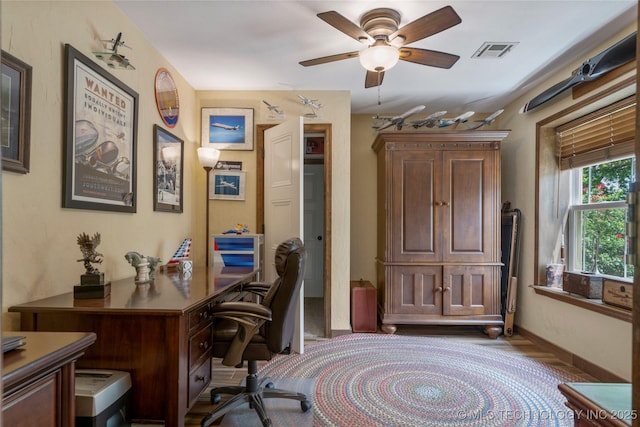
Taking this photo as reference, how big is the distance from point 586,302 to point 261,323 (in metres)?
2.58

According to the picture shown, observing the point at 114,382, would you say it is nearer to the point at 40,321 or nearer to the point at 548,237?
the point at 40,321

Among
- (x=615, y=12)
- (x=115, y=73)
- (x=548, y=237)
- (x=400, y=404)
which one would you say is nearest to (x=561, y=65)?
(x=615, y=12)

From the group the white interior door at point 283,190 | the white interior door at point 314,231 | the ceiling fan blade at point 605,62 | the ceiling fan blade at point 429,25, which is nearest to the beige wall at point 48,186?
the white interior door at point 283,190

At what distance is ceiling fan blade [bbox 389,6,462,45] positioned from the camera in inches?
70.3

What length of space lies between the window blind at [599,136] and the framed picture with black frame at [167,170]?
3455mm

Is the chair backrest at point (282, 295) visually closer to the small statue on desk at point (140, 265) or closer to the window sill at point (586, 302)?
the small statue on desk at point (140, 265)

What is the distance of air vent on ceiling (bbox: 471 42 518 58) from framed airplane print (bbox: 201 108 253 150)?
2.20 metres

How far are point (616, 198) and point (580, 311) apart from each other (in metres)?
0.97

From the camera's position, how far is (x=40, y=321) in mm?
1499

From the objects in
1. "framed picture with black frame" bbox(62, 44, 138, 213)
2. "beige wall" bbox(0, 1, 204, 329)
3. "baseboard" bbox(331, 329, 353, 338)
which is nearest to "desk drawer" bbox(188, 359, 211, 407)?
"beige wall" bbox(0, 1, 204, 329)

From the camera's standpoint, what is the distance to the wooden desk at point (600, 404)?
0.75 meters

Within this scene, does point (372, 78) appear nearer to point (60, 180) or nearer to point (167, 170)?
point (167, 170)

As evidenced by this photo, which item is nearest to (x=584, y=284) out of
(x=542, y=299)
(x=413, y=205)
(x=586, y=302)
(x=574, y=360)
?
(x=586, y=302)

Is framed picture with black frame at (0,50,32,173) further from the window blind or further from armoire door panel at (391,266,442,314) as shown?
the window blind
